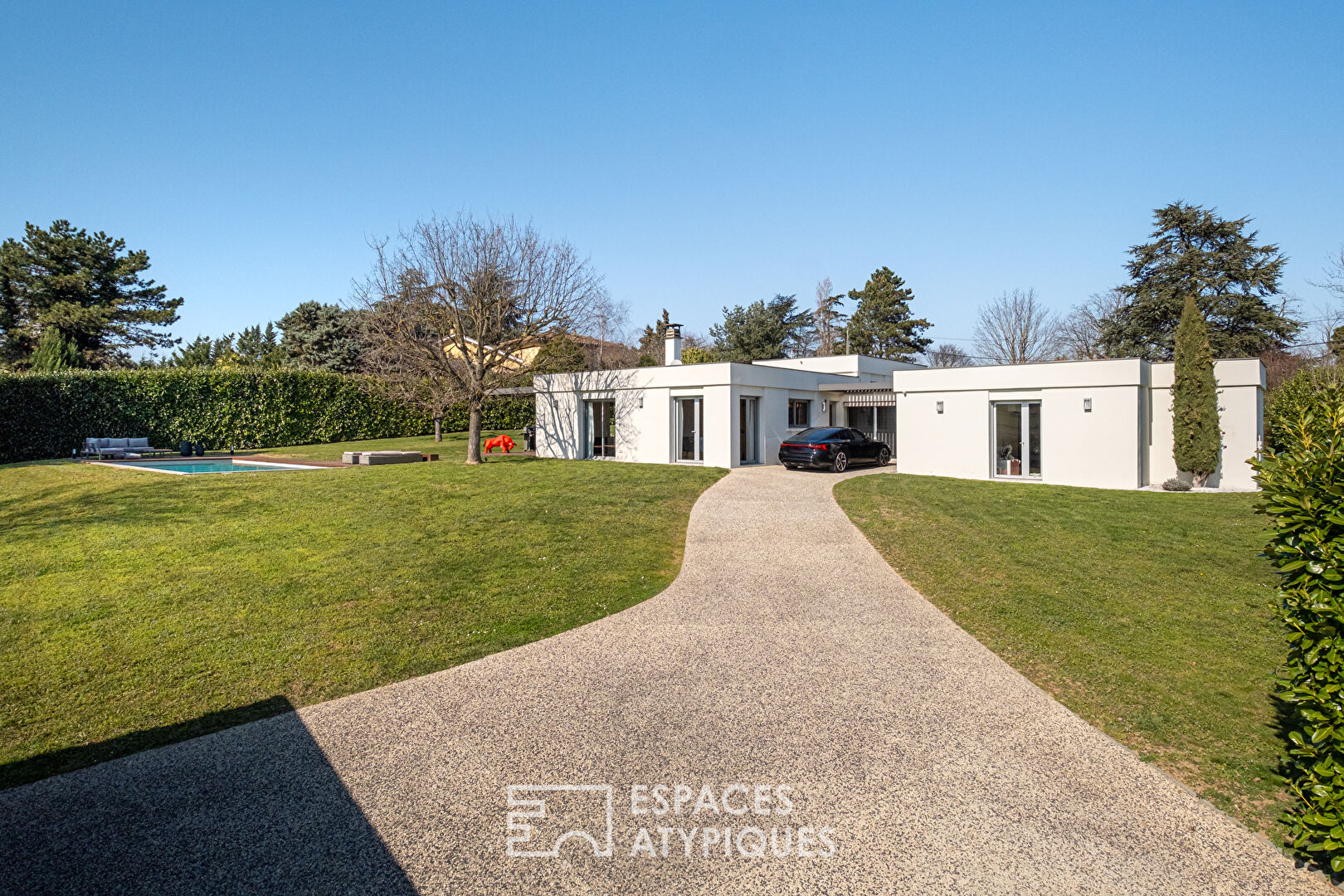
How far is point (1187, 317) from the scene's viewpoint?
16.7 metres

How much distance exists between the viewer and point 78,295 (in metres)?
32.6

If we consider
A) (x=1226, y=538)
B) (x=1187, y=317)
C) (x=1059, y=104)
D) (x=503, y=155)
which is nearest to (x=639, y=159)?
(x=503, y=155)

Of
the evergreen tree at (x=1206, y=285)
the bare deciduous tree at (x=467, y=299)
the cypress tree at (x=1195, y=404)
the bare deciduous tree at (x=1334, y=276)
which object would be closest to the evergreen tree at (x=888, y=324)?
the evergreen tree at (x=1206, y=285)

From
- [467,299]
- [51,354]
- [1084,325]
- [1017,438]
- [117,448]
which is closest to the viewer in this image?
[1017,438]

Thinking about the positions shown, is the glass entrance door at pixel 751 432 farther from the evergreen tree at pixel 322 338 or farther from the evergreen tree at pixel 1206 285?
the evergreen tree at pixel 322 338

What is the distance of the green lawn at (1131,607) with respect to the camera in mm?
4281

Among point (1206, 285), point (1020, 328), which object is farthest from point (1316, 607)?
point (1020, 328)

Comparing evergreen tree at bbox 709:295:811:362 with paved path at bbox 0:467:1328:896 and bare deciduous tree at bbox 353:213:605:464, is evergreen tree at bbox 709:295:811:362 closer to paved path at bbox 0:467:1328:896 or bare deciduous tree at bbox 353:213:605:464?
bare deciduous tree at bbox 353:213:605:464

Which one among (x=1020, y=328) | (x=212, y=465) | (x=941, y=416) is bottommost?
(x=212, y=465)

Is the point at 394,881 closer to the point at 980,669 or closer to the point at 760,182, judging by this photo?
the point at 980,669

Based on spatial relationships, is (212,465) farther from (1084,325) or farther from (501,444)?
(1084,325)

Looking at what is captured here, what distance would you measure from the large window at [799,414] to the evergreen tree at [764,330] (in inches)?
873

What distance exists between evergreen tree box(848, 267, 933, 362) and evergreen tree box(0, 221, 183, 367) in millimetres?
42053

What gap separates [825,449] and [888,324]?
97.3 feet
